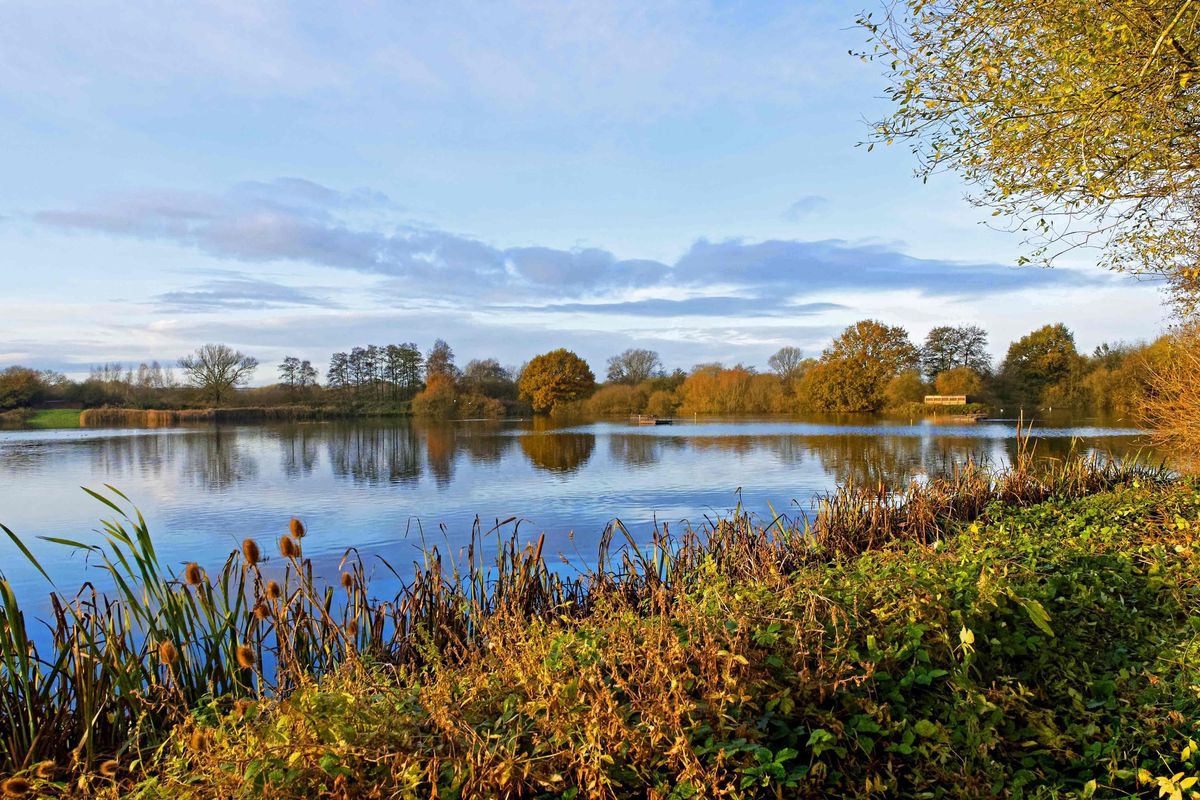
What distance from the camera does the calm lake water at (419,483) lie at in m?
10.5

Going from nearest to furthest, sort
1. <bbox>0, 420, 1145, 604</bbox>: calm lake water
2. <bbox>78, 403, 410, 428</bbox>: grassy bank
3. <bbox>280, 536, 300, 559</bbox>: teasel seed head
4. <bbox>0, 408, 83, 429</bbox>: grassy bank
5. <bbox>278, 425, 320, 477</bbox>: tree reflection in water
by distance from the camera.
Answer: <bbox>280, 536, 300, 559</bbox>: teasel seed head
<bbox>0, 420, 1145, 604</bbox>: calm lake water
<bbox>278, 425, 320, 477</bbox>: tree reflection in water
<bbox>0, 408, 83, 429</bbox>: grassy bank
<bbox>78, 403, 410, 428</bbox>: grassy bank

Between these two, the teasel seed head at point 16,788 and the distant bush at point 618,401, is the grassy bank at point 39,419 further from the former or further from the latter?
the teasel seed head at point 16,788

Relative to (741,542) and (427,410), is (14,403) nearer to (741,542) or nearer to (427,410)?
(427,410)

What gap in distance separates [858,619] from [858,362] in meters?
55.7

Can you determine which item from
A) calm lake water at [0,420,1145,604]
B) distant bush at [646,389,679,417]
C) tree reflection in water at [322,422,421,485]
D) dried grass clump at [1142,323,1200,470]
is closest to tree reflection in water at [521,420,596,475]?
calm lake water at [0,420,1145,604]

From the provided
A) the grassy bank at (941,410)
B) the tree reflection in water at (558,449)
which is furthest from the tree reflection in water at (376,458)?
the grassy bank at (941,410)

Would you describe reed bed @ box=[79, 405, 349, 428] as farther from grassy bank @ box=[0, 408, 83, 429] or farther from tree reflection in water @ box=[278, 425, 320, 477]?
tree reflection in water @ box=[278, 425, 320, 477]

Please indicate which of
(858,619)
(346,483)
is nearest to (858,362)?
→ (346,483)

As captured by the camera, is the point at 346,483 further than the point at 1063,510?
Yes

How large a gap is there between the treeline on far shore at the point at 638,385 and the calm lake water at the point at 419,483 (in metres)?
23.1

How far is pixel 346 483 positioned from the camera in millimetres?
17281

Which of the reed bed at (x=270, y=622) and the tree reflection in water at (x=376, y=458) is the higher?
the reed bed at (x=270, y=622)

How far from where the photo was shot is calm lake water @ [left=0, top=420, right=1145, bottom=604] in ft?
34.3

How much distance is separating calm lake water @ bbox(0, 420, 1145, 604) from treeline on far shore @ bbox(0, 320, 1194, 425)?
75.9 feet
